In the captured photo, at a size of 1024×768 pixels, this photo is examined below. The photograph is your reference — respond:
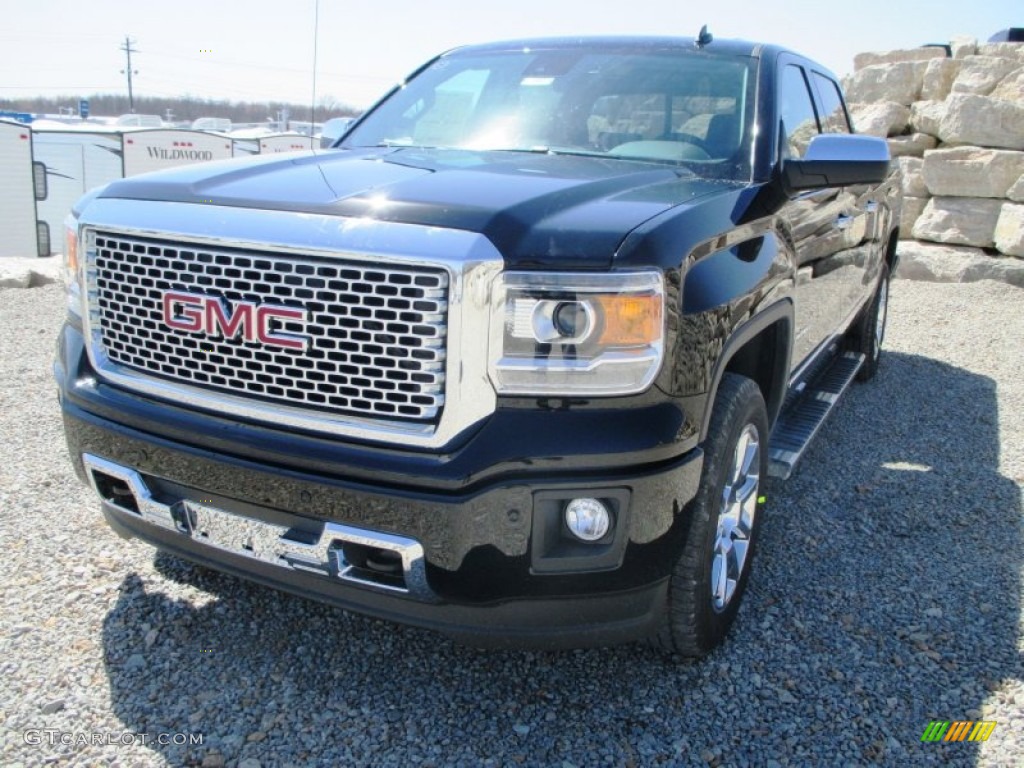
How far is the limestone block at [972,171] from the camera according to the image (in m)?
10.1

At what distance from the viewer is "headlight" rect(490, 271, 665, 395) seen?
6.55ft

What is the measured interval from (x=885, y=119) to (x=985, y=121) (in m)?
1.33

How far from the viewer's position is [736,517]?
109 inches

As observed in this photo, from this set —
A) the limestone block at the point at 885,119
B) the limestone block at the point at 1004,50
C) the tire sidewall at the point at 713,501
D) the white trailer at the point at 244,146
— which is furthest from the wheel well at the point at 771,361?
the white trailer at the point at 244,146

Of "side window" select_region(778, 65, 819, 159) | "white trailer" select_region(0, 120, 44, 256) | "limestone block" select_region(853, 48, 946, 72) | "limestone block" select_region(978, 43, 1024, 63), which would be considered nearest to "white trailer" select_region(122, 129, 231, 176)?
"white trailer" select_region(0, 120, 44, 256)

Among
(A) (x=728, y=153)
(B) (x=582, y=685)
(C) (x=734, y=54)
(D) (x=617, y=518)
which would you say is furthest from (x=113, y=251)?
(C) (x=734, y=54)

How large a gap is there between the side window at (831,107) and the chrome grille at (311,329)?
9.87 feet

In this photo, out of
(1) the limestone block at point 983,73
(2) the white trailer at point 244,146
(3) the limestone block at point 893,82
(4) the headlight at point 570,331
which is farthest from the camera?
(2) the white trailer at point 244,146

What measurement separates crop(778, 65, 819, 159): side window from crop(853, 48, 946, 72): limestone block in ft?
31.5

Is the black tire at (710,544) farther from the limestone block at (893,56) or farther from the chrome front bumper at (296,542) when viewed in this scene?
the limestone block at (893,56)

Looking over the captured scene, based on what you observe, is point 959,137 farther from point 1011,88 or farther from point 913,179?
point 1011,88

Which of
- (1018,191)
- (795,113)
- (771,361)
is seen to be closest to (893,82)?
(1018,191)

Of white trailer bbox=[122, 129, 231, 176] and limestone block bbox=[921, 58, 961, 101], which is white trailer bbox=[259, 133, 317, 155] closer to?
white trailer bbox=[122, 129, 231, 176]

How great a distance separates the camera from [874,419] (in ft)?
17.6
